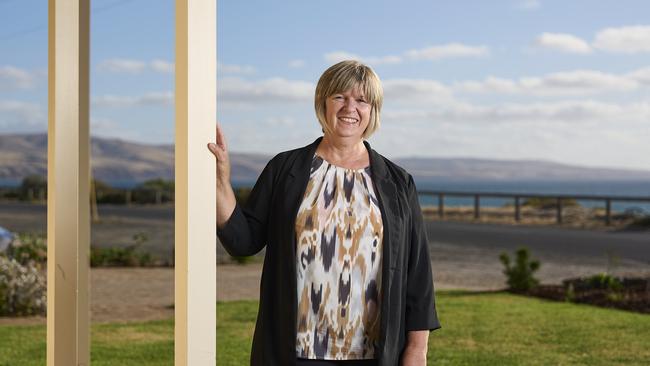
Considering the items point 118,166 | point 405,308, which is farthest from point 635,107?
point 405,308

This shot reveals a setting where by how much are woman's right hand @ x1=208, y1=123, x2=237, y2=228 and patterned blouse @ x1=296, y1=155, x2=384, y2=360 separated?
0.64ft

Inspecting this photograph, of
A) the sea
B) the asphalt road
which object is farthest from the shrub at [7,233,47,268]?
the sea

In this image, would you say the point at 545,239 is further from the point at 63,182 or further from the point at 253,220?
the point at 253,220

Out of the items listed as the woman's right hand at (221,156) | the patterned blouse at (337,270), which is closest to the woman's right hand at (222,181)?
the woman's right hand at (221,156)

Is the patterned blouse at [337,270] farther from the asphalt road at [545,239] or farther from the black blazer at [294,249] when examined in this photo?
the asphalt road at [545,239]

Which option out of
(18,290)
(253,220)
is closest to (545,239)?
(18,290)

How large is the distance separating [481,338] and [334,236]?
517cm

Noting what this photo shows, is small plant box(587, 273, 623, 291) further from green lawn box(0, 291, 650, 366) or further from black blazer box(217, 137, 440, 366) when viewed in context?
black blazer box(217, 137, 440, 366)

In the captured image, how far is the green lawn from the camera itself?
21.4 ft

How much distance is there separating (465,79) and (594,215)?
57.0m

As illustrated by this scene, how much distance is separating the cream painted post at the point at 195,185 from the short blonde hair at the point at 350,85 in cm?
43

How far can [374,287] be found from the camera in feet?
8.04

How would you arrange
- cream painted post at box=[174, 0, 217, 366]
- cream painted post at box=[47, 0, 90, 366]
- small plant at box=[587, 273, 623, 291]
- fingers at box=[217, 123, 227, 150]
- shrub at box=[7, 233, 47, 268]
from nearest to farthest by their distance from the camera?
cream painted post at box=[174, 0, 217, 366] < fingers at box=[217, 123, 227, 150] < cream painted post at box=[47, 0, 90, 366] < small plant at box=[587, 273, 623, 291] < shrub at box=[7, 233, 47, 268]

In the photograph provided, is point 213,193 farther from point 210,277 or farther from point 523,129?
point 523,129
